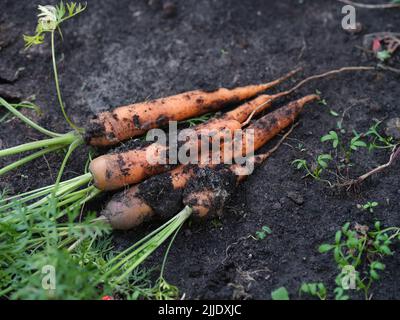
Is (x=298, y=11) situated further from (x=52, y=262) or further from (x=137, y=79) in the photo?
(x=52, y=262)

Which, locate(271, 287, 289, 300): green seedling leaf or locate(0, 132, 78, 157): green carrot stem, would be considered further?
locate(0, 132, 78, 157): green carrot stem

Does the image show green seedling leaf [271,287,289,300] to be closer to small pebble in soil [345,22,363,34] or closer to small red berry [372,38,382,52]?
small red berry [372,38,382,52]

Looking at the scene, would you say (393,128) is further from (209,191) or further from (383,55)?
(209,191)

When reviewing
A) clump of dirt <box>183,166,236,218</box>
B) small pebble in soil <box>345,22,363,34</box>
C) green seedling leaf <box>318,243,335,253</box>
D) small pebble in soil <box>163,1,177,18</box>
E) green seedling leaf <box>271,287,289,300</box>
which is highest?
small pebble in soil <box>163,1,177,18</box>

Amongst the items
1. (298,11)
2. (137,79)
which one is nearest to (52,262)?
(137,79)

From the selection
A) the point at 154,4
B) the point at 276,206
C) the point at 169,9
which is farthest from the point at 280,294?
the point at 154,4

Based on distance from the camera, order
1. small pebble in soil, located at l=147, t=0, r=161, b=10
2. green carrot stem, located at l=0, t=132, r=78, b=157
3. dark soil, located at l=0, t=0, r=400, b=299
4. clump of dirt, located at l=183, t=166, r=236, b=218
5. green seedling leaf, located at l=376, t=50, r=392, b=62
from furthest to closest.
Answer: small pebble in soil, located at l=147, t=0, r=161, b=10, green seedling leaf, located at l=376, t=50, r=392, b=62, green carrot stem, located at l=0, t=132, r=78, b=157, clump of dirt, located at l=183, t=166, r=236, b=218, dark soil, located at l=0, t=0, r=400, b=299

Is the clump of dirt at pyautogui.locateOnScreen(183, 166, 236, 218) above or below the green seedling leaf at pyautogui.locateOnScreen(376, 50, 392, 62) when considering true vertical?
below

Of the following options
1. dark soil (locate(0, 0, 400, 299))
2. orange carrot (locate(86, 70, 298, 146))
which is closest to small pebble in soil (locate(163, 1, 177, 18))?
dark soil (locate(0, 0, 400, 299))
